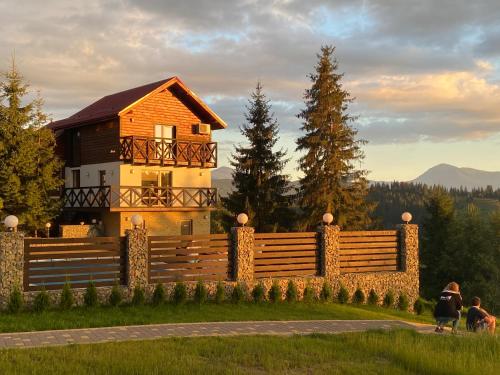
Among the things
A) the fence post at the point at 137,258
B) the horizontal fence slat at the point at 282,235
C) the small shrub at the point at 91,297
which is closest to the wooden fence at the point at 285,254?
the horizontal fence slat at the point at 282,235

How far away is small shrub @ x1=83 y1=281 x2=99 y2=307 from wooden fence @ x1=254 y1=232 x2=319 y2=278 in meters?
4.36

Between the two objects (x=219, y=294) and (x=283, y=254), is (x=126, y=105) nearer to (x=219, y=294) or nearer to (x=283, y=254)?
(x=283, y=254)

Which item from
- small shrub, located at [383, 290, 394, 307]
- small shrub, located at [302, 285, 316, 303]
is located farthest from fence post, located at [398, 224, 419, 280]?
small shrub, located at [302, 285, 316, 303]

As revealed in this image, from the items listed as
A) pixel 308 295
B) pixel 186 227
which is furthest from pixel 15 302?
pixel 186 227

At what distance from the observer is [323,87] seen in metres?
29.6

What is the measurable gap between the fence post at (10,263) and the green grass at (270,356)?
3.82m

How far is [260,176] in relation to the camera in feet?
94.7

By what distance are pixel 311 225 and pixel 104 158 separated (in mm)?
12204

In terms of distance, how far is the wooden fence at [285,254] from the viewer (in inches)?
566

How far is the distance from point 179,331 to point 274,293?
4284 mm

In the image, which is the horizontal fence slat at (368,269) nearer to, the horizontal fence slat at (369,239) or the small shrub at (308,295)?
the horizontal fence slat at (369,239)

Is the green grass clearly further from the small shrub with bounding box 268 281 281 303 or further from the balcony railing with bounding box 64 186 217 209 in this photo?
the balcony railing with bounding box 64 186 217 209

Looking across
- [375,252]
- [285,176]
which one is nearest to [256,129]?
[285,176]

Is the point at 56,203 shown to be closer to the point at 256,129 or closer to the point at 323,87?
the point at 256,129
